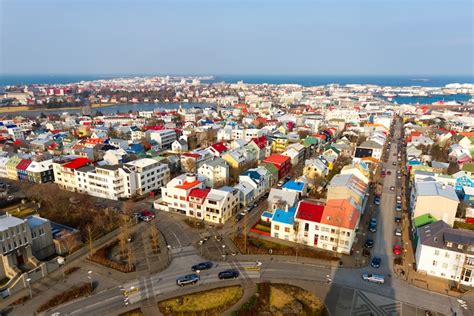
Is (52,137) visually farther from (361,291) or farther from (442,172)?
(442,172)

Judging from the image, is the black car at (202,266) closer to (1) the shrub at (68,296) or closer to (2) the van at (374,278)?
(1) the shrub at (68,296)

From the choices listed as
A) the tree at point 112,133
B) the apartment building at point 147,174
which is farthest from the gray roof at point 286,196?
the tree at point 112,133

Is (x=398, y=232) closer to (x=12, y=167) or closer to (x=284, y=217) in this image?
(x=284, y=217)

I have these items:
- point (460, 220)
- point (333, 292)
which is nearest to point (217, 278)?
point (333, 292)

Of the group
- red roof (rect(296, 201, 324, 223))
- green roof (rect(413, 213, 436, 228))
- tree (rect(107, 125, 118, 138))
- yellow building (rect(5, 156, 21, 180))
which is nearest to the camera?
red roof (rect(296, 201, 324, 223))

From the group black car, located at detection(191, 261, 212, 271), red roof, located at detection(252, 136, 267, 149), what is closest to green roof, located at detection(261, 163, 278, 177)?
red roof, located at detection(252, 136, 267, 149)

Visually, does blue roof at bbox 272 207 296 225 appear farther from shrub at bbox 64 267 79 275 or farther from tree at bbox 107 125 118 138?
tree at bbox 107 125 118 138

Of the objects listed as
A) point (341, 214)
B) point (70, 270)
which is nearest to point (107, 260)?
point (70, 270)
